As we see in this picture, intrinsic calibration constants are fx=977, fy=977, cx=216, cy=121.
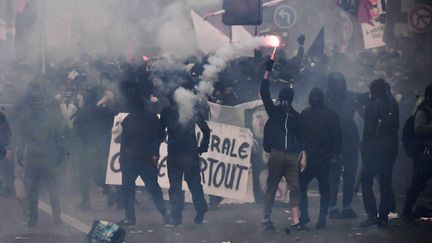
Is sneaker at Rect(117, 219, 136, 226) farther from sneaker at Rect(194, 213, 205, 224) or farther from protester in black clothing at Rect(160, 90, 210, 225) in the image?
sneaker at Rect(194, 213, 205, 224)

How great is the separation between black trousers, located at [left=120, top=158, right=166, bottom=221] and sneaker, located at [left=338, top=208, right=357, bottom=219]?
2.40m

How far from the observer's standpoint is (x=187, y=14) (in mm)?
14258

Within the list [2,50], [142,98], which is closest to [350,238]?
[142,98]

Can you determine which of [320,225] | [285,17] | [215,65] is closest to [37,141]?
[215,65]

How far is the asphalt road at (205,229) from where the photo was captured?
36.6 ft

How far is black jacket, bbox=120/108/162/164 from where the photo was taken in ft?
39.9

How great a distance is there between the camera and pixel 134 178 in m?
12.3

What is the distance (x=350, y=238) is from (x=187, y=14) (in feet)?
15.3

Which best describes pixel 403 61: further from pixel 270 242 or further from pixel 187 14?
pixel 270 242

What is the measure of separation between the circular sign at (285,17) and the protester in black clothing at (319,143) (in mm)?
8617

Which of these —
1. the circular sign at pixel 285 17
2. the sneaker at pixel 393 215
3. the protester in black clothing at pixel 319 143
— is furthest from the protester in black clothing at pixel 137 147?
the circular sign at pixel 285 17

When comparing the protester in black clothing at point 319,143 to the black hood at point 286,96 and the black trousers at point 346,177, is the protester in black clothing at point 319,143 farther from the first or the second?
the black trousers at point 346,177

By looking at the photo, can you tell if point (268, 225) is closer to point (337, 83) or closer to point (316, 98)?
point (316, 98)

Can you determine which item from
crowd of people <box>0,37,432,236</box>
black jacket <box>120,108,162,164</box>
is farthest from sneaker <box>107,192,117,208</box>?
black jacket <box>120,108,162,164</box>
